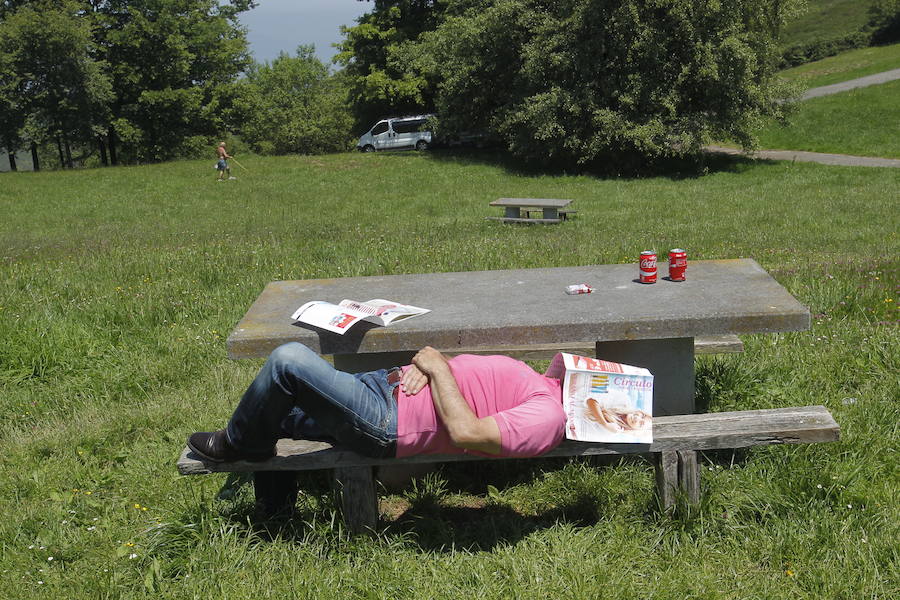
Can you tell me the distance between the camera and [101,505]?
385 cm

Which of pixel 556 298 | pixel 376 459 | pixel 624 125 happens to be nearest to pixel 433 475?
pixel 376 459

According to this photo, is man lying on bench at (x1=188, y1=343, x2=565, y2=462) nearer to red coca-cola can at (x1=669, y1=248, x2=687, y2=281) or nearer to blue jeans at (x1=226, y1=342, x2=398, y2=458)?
blue jeans at (x1=226, y1=342, x2=398, y2=458)

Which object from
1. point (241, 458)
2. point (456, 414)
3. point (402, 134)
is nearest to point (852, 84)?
point (402, 134)

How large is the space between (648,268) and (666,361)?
1.64 feet

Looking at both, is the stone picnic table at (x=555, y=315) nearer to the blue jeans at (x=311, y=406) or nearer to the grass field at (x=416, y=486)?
the blue jeans at (x=311, y=406)

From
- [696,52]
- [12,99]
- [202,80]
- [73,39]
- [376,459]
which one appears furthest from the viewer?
[202,80]

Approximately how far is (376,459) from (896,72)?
111 ft

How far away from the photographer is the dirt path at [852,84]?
29.2m

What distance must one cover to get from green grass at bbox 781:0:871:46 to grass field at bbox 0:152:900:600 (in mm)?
50143

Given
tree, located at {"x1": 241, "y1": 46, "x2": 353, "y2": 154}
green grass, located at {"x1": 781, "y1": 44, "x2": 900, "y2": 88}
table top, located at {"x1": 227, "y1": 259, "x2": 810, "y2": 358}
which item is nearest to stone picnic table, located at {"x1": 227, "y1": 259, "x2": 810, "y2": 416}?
table top, located at {"x1": 227, "y1": 259, "x2": 810, "y2": 358}

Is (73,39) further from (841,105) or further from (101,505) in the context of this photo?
(101,505)

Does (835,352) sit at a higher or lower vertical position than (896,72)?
lower

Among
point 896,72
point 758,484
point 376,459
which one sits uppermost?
point 896,72

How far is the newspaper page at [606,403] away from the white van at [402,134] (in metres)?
29.5
